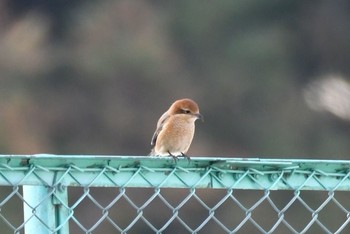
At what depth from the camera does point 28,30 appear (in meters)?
12.0

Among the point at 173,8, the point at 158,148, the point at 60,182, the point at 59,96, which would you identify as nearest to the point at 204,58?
the point at 173,8

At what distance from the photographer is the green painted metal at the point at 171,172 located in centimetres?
219

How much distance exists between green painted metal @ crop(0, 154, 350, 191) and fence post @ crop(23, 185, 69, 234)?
0.7 inches

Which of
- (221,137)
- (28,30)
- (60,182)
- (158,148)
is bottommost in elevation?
(60,182)

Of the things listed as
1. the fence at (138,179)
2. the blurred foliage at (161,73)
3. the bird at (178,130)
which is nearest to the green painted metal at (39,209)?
the fence at (138,179)

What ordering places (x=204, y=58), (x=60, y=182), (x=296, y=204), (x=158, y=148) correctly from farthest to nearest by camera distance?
(x=204, y=58) < (x=296, y=204) < (x=158, y=148) < (x=60, y=182)

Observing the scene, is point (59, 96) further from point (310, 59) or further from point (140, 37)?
point (310, 59)

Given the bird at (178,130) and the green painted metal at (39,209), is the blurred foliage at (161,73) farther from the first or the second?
the green painted metal at (39,209)

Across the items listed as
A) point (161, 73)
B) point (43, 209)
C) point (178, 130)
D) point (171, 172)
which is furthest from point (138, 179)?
point (161, 73)

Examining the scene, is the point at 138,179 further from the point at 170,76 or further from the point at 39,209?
the point at 170,76

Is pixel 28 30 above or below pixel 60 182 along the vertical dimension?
above

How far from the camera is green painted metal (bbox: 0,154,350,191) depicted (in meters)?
2.19

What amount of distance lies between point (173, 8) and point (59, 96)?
1.46 metres

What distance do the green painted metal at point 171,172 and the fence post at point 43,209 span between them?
0.02m
